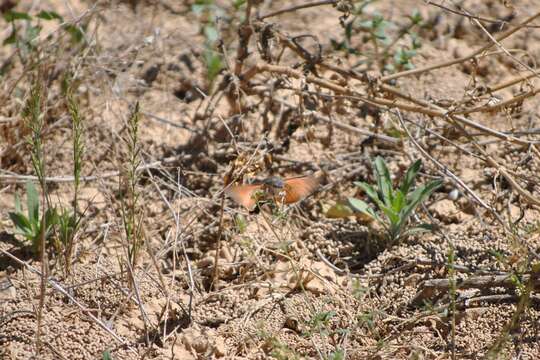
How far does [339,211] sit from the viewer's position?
317cm

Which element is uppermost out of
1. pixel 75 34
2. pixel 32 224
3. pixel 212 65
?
pixel 75 34

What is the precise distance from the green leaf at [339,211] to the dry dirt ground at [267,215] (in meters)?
0.03

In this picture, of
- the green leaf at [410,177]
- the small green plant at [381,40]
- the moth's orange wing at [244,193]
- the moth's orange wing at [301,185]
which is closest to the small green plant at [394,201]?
the green leaf at [410,177]

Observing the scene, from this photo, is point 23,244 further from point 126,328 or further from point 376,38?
point 376,38

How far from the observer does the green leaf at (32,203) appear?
9.69ft

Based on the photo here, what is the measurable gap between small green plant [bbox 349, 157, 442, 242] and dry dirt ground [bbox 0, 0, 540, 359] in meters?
0.07

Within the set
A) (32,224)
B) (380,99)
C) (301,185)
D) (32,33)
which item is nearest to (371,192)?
(301,185)

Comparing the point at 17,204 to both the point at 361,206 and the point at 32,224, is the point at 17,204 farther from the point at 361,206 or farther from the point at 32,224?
the point at 361,206

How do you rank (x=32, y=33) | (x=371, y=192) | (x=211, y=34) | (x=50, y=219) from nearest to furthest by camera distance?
(x=50, y=219) → (x=371, y=192) → (x=32, y=33) → (x=211, y=34)

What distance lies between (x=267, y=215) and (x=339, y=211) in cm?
31

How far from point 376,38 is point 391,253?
146 cm

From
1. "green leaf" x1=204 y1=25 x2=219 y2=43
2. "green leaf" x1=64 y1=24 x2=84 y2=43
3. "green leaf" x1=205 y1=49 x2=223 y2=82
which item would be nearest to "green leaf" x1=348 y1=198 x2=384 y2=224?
"green leaf" x1=205 y1=49 x2=223 y2=82

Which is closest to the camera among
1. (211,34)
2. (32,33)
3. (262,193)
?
(262,193)

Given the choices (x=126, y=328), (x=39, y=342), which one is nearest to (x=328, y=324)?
(x=126, y=328)
